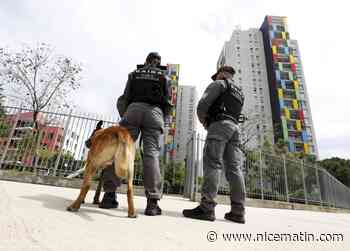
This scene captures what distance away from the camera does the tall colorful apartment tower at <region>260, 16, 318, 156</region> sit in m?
43.9

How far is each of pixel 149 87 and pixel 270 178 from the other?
687cm

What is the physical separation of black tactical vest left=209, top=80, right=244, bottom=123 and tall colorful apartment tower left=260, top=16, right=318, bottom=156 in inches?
1709

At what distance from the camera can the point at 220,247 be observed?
47.9 inches

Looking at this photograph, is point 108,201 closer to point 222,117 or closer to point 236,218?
point 236,218

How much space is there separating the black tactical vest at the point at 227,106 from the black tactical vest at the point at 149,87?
697 mm

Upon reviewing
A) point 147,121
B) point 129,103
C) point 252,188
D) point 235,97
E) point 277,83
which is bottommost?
point 252,188

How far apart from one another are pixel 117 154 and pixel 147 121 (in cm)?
59

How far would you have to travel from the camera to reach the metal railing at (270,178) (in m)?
6.18

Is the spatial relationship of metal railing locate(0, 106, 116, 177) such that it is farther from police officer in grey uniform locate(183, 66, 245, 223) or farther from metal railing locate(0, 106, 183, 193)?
police officer in grey uniform locate(183, 66, 245, 223)

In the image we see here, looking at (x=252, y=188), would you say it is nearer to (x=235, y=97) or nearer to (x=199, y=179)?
(x=199, y=179)

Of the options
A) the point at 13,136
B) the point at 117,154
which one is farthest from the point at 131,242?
the point at 13,136

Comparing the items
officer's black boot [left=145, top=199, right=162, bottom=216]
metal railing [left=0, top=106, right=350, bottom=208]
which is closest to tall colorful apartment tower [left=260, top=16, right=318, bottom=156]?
metal railing [left=0, top=106, right=350, bottom=208]

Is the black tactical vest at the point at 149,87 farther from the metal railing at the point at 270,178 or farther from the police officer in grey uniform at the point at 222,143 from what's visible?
the metal railing at the point at 270,178

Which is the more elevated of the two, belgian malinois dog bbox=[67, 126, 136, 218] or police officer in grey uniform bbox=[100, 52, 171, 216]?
police officer in grey uniform bbox=[100, 52, 171, 216]
